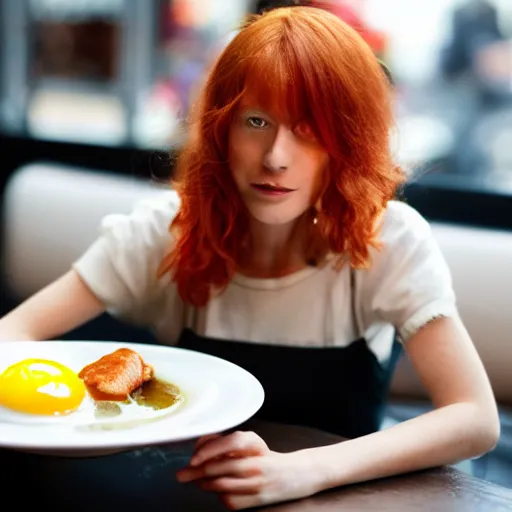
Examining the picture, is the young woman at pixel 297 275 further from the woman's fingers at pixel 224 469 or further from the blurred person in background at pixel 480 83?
the blurred person in background at pixel 480 83

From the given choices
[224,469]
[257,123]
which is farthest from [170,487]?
[257,123]

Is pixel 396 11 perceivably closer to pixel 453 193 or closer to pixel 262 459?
pixel 453 193

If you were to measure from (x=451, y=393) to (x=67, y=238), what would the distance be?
53.5 inches

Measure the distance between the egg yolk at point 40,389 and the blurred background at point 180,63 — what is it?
2.42 meters

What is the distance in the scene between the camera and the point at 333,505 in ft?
3.48

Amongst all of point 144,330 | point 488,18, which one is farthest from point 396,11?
point 144,330

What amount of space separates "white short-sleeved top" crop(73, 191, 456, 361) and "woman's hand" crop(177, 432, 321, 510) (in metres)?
0.37

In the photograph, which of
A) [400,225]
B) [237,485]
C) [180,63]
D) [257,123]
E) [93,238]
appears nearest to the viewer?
[237,485]

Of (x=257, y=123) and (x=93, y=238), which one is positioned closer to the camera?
(x=257, y=123)

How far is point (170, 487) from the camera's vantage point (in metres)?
1.18

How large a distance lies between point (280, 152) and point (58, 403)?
1.61 ft

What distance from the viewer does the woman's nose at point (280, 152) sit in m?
1.24

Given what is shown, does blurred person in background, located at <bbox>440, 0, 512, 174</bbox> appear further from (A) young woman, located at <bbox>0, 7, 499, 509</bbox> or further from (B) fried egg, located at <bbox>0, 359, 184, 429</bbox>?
(B) fried egg, located at <bbox>0, 359, 184, 429</bbox>

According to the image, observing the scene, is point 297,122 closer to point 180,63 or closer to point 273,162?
point 273,162
